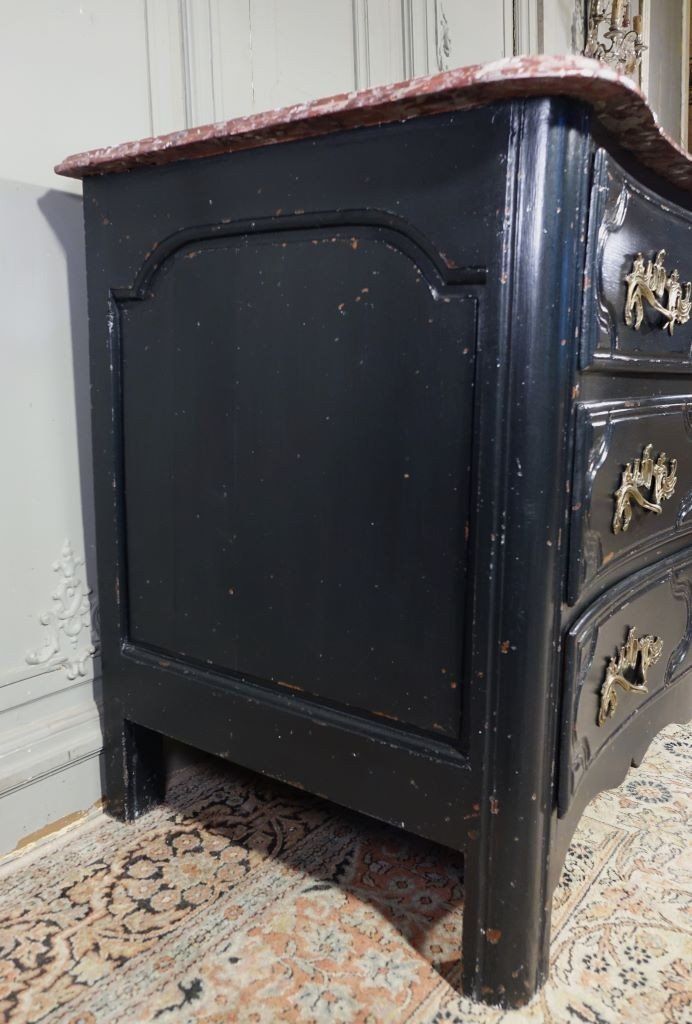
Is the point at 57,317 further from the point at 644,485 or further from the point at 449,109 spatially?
the point at 644,485

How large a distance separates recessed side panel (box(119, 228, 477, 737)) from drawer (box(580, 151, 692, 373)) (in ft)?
0.45

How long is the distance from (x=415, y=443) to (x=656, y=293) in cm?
34

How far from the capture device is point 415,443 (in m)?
0.80

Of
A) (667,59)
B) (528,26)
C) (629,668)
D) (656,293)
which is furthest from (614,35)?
(629,668)

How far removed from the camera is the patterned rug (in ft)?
2.67

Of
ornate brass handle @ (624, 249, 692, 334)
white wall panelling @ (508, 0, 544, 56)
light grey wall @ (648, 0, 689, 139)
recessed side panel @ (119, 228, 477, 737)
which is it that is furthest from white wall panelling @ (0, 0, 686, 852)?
light grey wall @ (648, 0, 689, 139)

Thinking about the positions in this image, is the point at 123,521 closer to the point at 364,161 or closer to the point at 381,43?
the point at 364,161

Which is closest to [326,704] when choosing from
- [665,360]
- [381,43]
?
[665,360]

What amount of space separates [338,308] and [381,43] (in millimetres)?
951

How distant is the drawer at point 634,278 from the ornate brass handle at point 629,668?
33 centimetres

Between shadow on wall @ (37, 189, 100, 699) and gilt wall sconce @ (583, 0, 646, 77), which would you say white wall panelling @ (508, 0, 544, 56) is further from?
shadow on wall @ (37, 189, 100, 699)

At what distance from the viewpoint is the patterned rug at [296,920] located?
0.81 metres

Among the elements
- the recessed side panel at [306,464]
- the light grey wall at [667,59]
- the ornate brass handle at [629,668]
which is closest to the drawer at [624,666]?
the ornate brass handle at [629,668]

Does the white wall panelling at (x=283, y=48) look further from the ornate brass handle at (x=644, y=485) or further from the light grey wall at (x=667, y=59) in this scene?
the light grey wall at (x=667, y=59)
